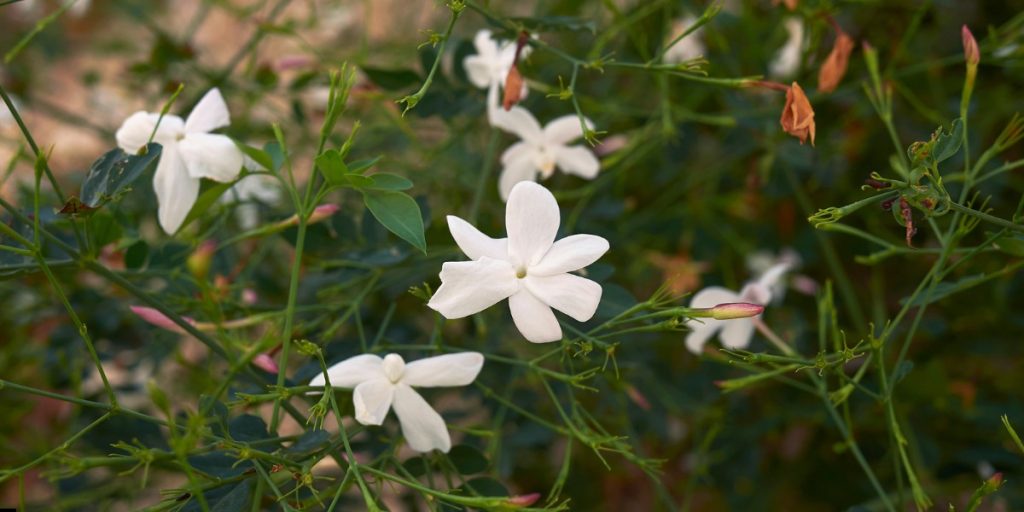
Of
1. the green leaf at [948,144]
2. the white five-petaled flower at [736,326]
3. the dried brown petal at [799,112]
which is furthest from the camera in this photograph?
the white five-petaled flower at [736,326]

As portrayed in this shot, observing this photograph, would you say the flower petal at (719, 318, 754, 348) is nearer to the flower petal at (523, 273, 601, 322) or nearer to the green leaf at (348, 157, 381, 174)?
the flower petal at (523, 273, 601, 322)

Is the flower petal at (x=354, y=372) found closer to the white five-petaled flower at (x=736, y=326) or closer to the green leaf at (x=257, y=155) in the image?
the green leaf at (x=257, y=155)

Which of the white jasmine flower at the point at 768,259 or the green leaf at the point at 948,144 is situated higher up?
the green leaf at the point at 948,144

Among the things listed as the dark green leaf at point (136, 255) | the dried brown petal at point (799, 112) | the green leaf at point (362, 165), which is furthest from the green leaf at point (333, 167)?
the dried brown petal at point (799, 112)

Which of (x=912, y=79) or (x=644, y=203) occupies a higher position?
(x=912, y=79)

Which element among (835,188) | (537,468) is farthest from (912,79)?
(537,468)

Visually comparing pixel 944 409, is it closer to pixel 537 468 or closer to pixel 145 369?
pixel 537 468
